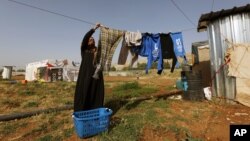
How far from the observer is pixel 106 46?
5.99m

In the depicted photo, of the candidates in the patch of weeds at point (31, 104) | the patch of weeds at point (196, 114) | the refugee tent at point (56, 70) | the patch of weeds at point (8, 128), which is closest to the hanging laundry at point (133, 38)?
the patch of weeds at point (196, 114)

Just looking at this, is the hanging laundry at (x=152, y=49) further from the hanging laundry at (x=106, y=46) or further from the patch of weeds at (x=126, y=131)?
the patch of weeds at (x=126, y=131)

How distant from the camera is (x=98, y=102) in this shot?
18.0ft

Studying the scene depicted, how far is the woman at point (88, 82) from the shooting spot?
5.24 m

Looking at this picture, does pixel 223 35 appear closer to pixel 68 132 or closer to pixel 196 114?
pixel 196 114

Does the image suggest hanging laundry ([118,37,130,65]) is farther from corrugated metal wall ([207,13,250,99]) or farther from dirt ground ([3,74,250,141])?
corrugated metal wall ([207,13,250,99])

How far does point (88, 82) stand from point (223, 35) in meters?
5.38

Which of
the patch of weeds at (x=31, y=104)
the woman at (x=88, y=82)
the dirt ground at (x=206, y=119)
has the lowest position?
the dirt ground at (x=206, y=119)

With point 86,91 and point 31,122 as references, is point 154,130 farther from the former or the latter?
point 31,122

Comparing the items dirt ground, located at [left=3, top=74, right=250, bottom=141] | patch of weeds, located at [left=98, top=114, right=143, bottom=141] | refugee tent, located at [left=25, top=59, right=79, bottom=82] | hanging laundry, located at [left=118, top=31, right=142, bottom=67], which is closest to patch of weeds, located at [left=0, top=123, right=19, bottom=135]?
dirt ground, located at [left=3, top=74, right=250, bottom=141]

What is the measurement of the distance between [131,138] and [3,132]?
325 centimetres

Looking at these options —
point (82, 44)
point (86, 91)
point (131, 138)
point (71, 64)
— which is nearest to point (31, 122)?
point (86, 91)

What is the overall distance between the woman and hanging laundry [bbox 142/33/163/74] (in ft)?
7.33

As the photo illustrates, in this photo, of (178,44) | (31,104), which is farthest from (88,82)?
(31,104)
